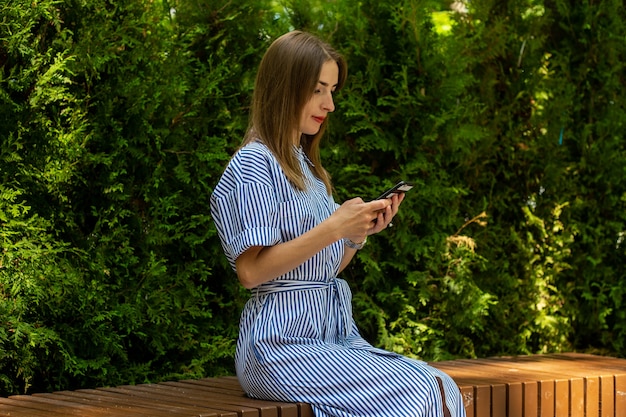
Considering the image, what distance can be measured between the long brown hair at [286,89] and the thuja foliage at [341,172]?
3.90 ft

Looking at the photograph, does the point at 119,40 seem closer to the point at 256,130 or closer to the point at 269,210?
the point at 256,130

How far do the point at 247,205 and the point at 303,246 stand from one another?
0.23 meters

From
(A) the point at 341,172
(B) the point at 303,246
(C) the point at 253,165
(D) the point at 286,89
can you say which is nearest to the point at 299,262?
(B) the point at 303,246

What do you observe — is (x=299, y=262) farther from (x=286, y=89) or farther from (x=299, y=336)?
(x=286, y=89)

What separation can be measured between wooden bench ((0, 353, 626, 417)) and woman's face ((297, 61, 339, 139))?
0.96m

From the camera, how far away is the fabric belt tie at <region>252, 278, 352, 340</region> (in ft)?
10.1

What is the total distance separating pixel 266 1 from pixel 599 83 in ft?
7.74

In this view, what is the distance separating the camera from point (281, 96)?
10.5 feet

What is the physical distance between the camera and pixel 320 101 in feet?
10.7

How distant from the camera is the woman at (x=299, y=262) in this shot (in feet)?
9.48

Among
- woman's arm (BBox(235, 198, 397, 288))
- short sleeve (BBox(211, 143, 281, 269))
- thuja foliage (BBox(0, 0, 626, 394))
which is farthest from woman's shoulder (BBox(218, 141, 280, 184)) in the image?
thuja foliage (BBox(0, 0, 626, 394))

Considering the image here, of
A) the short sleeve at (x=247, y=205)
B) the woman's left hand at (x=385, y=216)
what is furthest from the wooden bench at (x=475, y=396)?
the woman's left hand at (x=385, y=216)

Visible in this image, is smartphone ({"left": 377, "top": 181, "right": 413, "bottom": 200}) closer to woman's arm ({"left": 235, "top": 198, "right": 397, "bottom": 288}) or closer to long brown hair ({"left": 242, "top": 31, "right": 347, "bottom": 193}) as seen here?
woman's arm ({"left": 235, "top": 198, "right": 397, "bottom": 288})

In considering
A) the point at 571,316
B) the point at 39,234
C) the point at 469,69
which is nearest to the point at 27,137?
the point at 39,234
